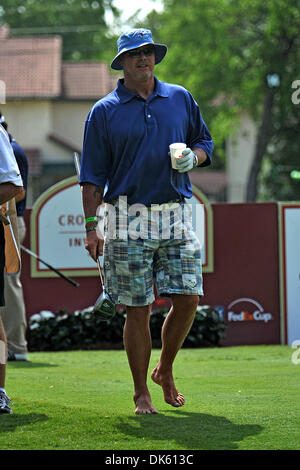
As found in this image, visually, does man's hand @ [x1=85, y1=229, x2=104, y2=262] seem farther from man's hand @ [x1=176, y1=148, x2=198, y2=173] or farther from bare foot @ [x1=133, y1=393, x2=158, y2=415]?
bare foot @ [x1=133, y1=393, x2=158, y2=415]

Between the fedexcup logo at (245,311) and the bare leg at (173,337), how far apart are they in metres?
5.22

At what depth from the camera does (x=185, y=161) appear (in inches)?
212

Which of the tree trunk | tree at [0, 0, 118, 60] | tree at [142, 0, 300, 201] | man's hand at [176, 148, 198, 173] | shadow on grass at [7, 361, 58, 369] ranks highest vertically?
tree at [0, 0, 118, 60]

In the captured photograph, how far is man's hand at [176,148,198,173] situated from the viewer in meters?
5.38

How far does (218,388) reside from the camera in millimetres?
6547

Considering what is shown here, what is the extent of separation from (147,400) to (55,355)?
4405 millimetres

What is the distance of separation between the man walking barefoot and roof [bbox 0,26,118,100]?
3296 centimetres

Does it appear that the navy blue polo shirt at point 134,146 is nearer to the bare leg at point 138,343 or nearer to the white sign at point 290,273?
the bare leg at point 138,343

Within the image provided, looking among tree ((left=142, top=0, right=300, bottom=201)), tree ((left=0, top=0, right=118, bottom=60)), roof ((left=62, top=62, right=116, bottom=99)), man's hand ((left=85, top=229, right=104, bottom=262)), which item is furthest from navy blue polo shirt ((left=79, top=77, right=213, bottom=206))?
tree ((left=0, top=0, right=118, bottom=60))

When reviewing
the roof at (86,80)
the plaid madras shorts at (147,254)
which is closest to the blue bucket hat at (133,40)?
the plaid madras shorts at (147,254)

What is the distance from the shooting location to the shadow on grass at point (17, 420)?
4.85 meters

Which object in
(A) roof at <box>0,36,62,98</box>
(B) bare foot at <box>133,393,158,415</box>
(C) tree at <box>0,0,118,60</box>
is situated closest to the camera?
(B) bare foot at <box>133,393,158,415</box>

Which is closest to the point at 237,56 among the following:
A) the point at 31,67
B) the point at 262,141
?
the point at 262,141

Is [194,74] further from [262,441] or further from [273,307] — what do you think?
[262,441]
